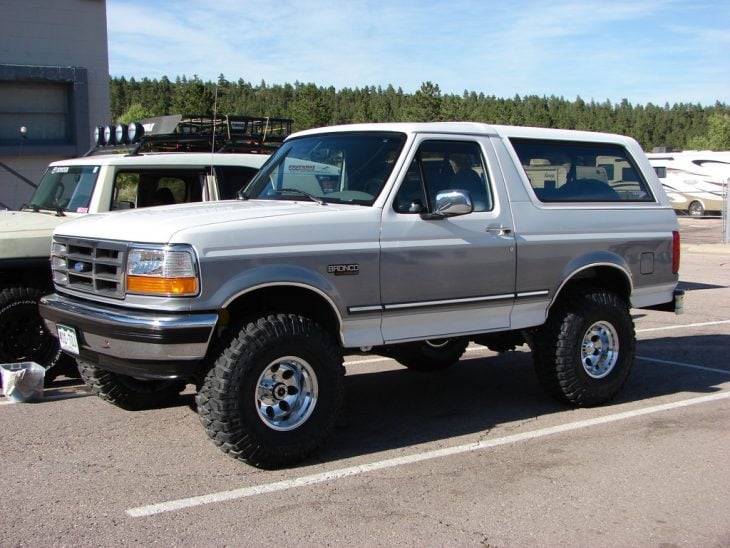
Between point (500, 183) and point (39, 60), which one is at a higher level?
point (39, 60)

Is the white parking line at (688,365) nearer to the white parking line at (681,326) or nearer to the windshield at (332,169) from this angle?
the white parking line at (681,326)

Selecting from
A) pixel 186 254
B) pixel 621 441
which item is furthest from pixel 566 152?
pixel 186 254

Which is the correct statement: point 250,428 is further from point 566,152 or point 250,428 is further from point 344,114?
point 344,114

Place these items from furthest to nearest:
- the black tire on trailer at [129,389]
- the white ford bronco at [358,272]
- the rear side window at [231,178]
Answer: the rear side window at [231,178], the black tire on trailer at [129,389], the white ford bronco at [358,272]

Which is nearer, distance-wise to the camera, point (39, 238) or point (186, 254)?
point (186, 254)

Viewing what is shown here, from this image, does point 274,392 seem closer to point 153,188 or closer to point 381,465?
point 381,465

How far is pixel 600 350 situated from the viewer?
6.60 m

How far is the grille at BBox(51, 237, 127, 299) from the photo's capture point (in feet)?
16.0

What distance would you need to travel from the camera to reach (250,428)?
4836 millimetres

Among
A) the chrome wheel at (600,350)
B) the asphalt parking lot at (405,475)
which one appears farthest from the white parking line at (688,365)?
the chrome wheel at (600,350)

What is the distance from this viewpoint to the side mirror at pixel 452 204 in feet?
17.5

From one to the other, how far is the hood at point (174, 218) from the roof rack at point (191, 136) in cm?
283

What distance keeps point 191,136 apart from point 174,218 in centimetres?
409

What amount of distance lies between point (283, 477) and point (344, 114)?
9585 cm
